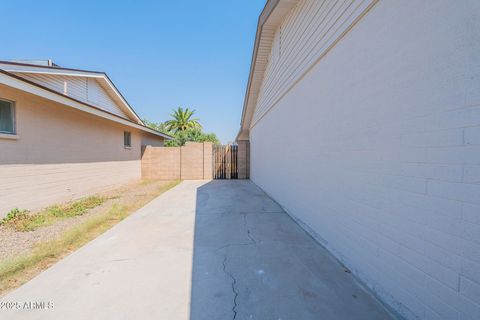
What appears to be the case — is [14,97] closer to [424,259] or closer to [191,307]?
[191,307]

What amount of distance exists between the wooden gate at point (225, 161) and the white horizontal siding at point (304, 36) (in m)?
5.43

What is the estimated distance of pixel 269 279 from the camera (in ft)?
7.72

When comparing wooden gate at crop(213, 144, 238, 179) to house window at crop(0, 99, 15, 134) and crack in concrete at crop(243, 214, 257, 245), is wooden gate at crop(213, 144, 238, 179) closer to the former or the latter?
crack in concrete at crop(243, 214, 257, 245)

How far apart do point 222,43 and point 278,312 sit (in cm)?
1110

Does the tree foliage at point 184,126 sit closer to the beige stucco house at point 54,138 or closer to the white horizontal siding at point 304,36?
the beige stucco house at point 54,138

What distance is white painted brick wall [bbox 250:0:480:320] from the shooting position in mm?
1346

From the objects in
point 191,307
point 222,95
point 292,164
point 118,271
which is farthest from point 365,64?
point 222,95

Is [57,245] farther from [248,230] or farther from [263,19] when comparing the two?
[263,19]

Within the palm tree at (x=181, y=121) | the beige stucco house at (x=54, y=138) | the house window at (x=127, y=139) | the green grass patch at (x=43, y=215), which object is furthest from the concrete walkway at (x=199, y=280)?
the palm tree at (x=181, y=121)

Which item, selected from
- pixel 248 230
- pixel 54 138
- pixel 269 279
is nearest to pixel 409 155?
pixel 269 279

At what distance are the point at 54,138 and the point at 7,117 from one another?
52.2 inches

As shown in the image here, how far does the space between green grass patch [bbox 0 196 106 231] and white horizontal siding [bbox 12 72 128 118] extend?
174 inches

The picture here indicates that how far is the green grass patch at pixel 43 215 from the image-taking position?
164 inches

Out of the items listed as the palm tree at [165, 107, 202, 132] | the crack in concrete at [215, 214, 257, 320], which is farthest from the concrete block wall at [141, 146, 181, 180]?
the palm tree at [165, 107, 202, 132]
